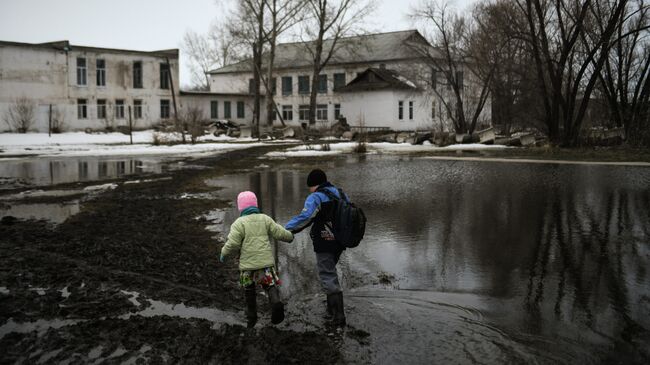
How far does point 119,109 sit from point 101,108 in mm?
1628

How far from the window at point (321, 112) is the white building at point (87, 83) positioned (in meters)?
14.6

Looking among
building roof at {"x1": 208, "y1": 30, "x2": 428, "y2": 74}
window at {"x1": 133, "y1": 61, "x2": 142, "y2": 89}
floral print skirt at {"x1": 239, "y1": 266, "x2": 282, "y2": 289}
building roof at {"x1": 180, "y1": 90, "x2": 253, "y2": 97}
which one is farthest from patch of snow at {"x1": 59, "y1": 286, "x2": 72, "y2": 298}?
building roof at {"x1": 180, "y1": 90, "x2": 253, "y2": 97}

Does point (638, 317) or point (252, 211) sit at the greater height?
point (252, 211)

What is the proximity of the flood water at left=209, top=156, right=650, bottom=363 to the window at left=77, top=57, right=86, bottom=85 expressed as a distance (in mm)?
40443

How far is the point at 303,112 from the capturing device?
63656 mm

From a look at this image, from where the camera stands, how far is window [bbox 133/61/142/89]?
173 ft

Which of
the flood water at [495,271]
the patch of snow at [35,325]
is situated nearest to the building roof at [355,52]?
the flood water at [495,271]

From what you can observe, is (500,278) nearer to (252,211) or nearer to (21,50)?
(252,211)

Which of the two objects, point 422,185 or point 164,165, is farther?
point 164,165

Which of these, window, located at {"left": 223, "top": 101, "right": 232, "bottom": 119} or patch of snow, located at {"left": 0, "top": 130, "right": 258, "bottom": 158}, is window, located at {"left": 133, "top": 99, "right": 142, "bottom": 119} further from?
window, located at {"left": 223, "top": 101, "right": 232, "bottom": 119}

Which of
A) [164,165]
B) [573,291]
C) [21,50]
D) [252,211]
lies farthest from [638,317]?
[21,50]

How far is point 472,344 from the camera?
491cm

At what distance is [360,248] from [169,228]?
3211 millimetres

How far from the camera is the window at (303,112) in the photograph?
63438mm
